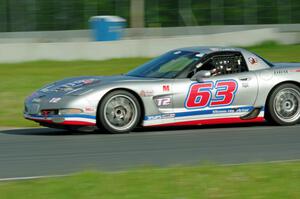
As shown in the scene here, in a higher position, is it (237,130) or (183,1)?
(183,1)

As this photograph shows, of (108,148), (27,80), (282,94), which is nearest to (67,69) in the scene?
(27,80)

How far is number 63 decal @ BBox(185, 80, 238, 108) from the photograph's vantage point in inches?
466

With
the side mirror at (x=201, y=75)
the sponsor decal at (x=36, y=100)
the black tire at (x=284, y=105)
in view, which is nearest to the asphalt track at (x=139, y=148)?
the black tire at (x=284, y=105)

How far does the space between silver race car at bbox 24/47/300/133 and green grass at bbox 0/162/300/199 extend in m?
3.66

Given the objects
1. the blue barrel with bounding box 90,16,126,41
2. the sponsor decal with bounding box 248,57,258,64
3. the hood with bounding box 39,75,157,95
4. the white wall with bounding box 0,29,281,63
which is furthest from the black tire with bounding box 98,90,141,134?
the blue barrel with bounding box 90,16,126,41

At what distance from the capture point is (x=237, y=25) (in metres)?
31.8

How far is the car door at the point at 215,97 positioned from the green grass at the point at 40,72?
117 inches

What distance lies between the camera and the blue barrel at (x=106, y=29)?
26562mm

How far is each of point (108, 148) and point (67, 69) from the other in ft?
35.6

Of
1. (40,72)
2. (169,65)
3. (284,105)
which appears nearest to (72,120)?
(169,65)

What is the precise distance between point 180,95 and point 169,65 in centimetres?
80

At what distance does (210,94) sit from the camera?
12.0 metres

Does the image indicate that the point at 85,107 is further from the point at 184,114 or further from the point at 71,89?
the point at 184,114

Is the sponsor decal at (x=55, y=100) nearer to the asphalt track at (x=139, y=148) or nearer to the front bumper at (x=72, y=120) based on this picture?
the front bumper at (x=72, y=120)
